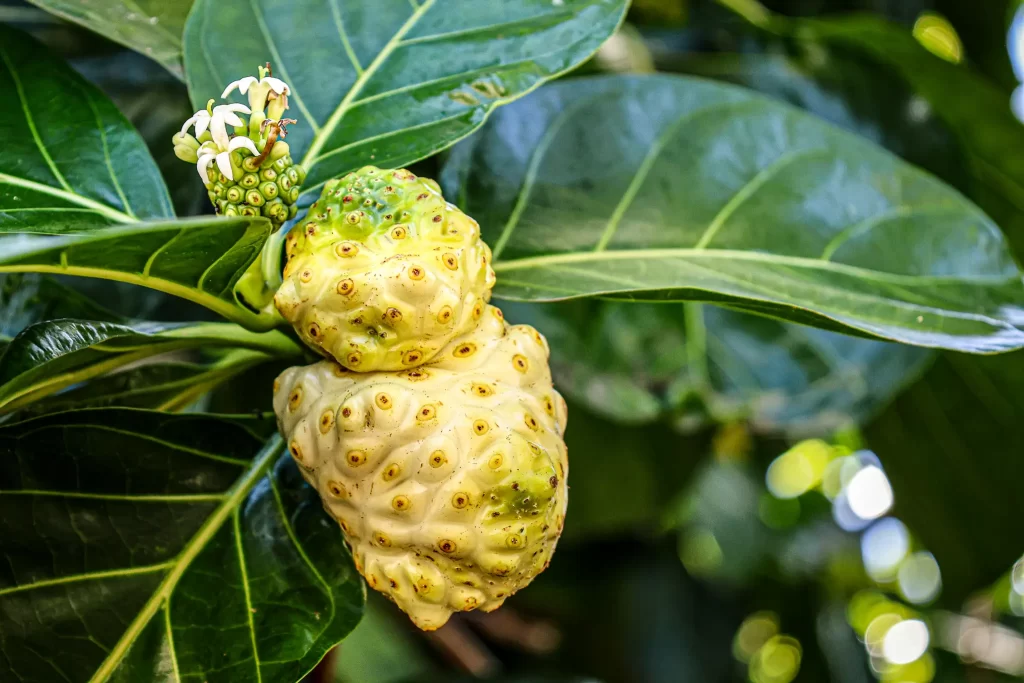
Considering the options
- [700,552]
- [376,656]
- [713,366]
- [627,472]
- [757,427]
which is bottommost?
[700,552]

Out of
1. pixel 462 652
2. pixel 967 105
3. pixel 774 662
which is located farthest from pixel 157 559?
pixel 774 662

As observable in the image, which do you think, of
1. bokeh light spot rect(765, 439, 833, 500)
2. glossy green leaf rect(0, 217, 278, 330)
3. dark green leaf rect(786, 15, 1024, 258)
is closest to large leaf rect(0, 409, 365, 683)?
glossy green leaf rect(0, 217, 278, 330)

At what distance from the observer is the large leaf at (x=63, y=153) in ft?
1.89

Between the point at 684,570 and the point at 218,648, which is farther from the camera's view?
the point at 684,570

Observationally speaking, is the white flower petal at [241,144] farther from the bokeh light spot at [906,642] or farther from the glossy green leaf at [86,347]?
the bokeh light spot at [906,642]

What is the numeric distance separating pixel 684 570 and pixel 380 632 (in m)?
0.69

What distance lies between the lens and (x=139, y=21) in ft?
2.41

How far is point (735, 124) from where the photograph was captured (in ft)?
2.75

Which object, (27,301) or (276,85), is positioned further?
(27,301)

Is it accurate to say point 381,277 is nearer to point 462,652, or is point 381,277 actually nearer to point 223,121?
point 223,121

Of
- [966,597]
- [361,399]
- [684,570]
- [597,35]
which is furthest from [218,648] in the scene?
[684,570]

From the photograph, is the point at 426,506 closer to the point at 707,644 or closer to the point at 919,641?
the point at 707,644

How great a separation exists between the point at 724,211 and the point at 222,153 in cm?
44

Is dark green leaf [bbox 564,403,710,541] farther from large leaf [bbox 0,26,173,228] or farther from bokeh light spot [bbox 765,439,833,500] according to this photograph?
bokeh light spot [bbox 765,439,833,500]
